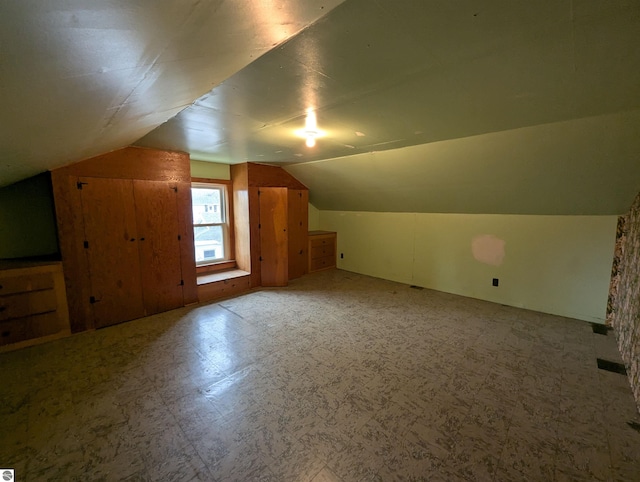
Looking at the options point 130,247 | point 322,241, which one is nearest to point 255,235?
point 322,241

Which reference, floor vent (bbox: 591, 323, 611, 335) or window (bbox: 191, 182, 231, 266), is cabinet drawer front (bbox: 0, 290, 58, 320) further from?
floor vent (bbox: 591, 323, 611, 335)

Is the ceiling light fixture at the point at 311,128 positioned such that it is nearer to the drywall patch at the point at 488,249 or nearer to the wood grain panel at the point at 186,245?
the wood grain panel at the point at 186,245

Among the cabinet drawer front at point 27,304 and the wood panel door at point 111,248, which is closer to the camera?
the cabinet drawer front at point 27,304

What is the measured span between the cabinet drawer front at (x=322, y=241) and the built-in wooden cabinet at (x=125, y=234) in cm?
248

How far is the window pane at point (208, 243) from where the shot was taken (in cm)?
456

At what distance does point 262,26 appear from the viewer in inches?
38.0

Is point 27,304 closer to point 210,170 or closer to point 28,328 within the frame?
point 28,328

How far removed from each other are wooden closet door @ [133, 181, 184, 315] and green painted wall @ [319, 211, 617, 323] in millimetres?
3497

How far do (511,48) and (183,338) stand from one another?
11.7 feet

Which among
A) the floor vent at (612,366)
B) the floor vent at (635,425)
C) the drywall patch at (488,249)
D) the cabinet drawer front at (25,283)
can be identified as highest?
the drywall patch at (488,249)

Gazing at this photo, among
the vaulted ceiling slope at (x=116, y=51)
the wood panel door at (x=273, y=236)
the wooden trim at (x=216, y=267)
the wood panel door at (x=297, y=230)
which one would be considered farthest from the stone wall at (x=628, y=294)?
the wooden trim at (x=216, y=267)

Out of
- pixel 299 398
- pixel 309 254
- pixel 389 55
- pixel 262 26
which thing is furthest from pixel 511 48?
pixel 309 254

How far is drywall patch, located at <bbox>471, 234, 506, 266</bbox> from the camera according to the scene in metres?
3.90

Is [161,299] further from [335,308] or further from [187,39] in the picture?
[187,39]
